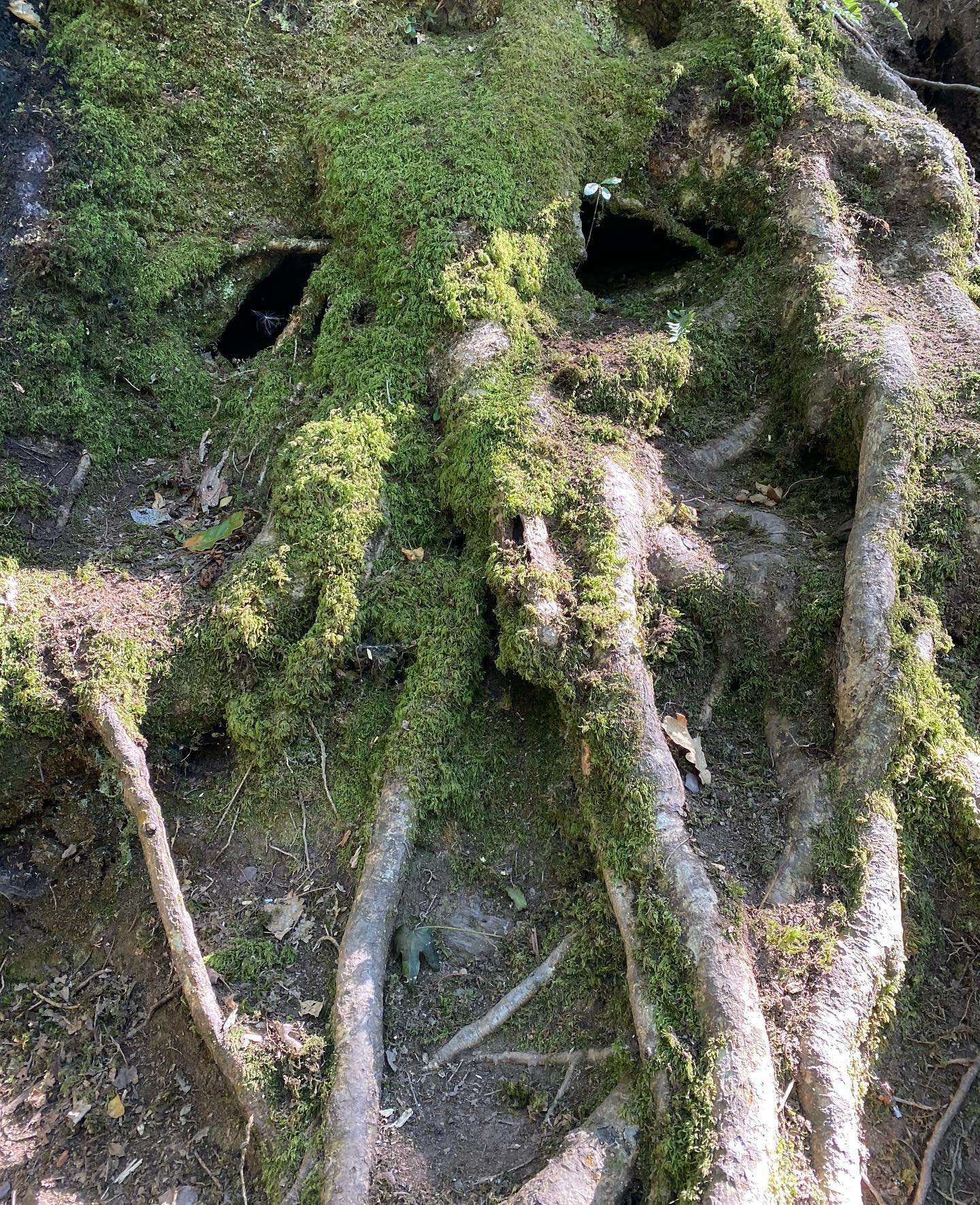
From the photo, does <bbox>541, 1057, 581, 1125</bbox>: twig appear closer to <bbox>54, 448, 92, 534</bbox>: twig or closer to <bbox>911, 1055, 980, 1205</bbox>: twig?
<bbox>911, 1055, 980, 1205</bbox>: twig

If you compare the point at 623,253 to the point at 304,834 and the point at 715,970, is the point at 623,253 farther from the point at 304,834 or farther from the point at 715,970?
the point at 715,970

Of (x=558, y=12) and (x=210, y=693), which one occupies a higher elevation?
(x=558, y=12)

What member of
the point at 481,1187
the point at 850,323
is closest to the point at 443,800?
the point at 481,1187

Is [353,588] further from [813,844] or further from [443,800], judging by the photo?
[813,844]

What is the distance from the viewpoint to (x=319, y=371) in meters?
4.85

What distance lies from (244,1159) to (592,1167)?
133 cm

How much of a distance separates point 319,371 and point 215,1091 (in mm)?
3700

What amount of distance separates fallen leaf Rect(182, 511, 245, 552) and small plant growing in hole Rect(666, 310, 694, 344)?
268 centimetres

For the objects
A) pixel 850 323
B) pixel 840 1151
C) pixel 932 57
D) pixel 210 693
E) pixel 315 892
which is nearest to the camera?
pixel 840 1151

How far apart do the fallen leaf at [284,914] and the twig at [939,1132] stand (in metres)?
2.54

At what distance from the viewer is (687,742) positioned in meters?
3.60

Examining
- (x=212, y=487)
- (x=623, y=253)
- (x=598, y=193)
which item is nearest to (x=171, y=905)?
(x=212, y=487)

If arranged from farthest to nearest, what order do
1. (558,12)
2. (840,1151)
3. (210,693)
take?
(558,12) → (210,693) → (840,1151)

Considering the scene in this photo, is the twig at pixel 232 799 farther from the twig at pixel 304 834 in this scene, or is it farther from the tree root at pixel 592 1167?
the tree root at pixel 592 1167
